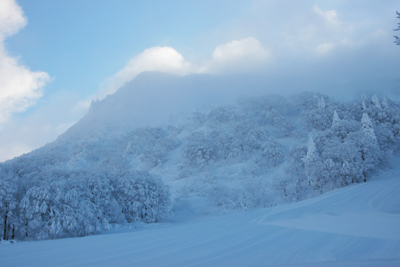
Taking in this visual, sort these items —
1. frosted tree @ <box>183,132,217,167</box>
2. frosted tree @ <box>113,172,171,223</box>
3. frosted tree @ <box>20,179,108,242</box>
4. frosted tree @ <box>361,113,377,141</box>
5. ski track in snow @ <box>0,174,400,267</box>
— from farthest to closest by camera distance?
frosted tree @ <box>183,132,217,167</box>
frosted tree @ <box>361,113,377,141</box>
frosted tree @ <box>113,172,171,223</box>
frosted tree @ <box>20,179,108,242</box>
ski track in snow @ <box>0,174,400,267</box>

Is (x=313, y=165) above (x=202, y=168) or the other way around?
the other way around

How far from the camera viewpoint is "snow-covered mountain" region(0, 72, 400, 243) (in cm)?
2138

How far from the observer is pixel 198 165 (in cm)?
5962

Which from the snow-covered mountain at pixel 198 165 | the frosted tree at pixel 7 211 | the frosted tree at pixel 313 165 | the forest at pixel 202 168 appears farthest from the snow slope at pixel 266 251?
the frosted tree at pixel 313 165

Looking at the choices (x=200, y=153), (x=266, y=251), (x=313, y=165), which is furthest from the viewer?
(x=200, y=153)

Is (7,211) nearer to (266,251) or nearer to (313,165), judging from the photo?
(266,251)

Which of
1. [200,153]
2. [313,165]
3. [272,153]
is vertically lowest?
[313,165]

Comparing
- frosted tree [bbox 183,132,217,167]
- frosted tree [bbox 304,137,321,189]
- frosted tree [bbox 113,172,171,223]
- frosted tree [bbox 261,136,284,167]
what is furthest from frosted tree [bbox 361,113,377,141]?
frosted tree [bbox 113,172,171,223]

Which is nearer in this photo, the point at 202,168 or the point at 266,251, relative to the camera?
the point at 266,251

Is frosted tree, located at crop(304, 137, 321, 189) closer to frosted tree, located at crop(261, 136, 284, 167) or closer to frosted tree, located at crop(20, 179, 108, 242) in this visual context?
frosted tree, located at crop(261, 136, 284, 167)

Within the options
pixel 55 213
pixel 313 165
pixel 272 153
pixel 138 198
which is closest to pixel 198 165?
pixel 272 153

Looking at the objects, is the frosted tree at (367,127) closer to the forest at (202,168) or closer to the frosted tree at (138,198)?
the forest at (202,168)

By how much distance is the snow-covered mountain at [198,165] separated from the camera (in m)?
21.4

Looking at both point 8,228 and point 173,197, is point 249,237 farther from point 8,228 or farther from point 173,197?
point 173,197
